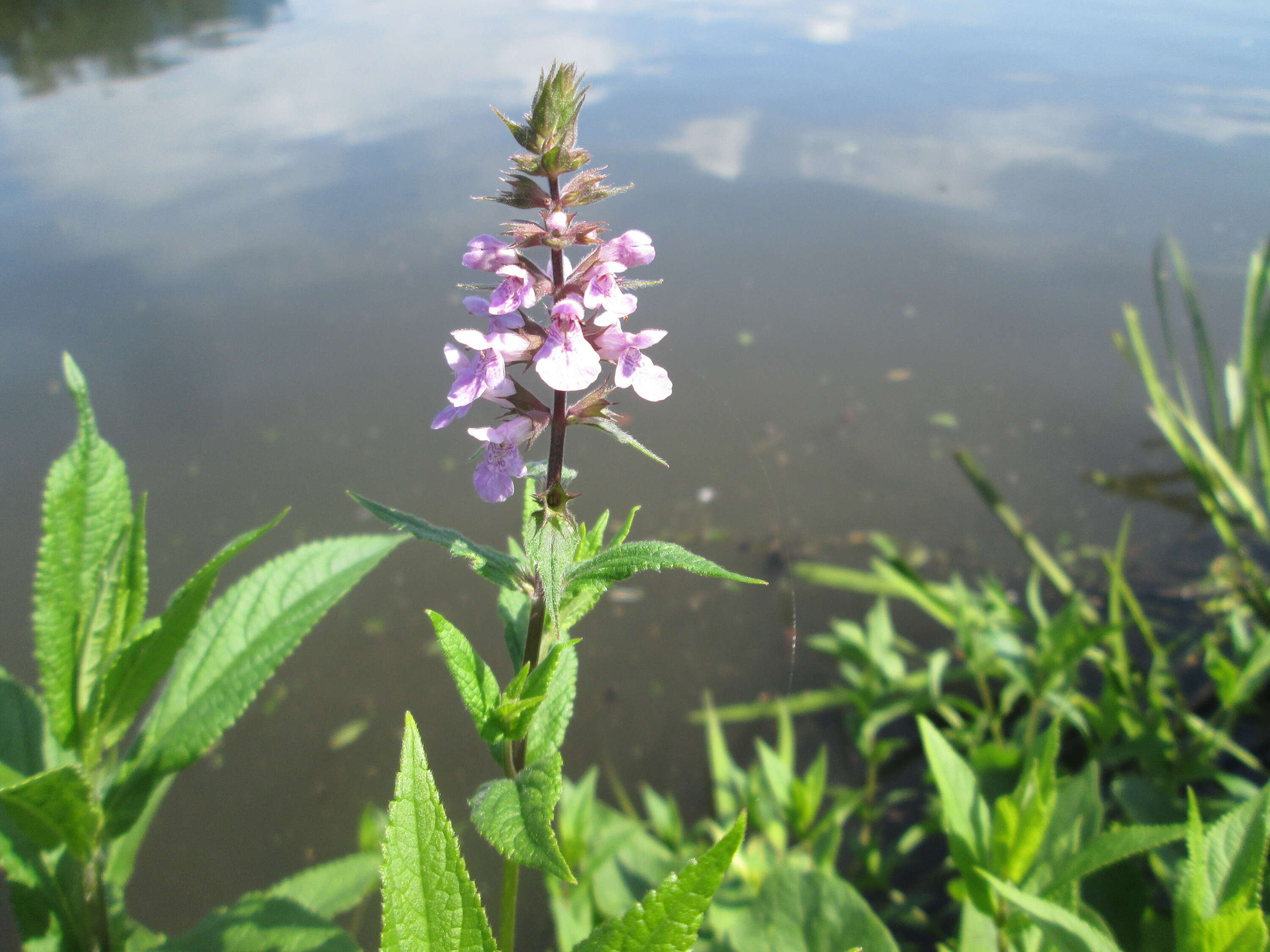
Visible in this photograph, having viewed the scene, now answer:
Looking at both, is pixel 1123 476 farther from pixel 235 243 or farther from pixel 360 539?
pixel 235 243

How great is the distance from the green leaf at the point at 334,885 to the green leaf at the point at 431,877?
107 cm

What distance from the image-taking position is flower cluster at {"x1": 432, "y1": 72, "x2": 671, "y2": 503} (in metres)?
1.08

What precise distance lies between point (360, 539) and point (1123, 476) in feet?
11.7

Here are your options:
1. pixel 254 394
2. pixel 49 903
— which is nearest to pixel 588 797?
pixel 49 903

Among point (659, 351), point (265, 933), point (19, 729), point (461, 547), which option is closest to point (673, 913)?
point (461, 547)

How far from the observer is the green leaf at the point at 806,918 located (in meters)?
1.47

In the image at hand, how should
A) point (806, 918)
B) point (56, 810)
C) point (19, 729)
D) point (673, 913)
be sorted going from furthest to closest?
point (806, 918), point (19, 729), point (56, 810), point (673, 913)

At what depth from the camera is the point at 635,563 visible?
961 millimetres

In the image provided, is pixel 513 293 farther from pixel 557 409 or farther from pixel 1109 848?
pixel 1109 848

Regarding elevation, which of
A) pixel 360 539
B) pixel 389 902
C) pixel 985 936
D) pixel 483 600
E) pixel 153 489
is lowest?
pixel 483 600

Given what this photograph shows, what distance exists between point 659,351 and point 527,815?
2753 millimetres

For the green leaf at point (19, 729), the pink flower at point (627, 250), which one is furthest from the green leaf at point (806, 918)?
the green leaf at point (19, 729)

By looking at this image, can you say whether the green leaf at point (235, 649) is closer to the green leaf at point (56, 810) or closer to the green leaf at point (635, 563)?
the green leaf at point (56, 810)

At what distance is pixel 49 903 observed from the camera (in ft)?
4.36
